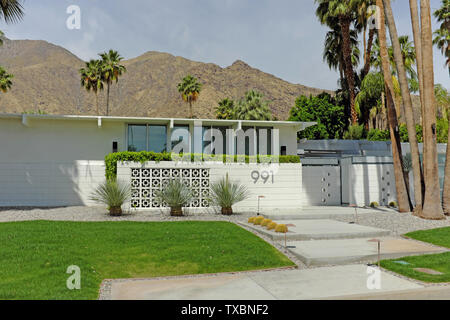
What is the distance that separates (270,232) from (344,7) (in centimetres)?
2432

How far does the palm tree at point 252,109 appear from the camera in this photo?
39.1 metres

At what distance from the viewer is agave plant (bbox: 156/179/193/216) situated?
13.4 metres

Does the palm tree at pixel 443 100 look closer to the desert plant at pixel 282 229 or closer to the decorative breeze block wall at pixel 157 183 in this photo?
the decorative breeze block wall at pixel 157 183

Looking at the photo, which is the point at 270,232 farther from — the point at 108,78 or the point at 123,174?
the point at 108,78

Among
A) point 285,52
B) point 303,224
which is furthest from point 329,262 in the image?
point 285,52

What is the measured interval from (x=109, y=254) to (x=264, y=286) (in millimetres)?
3685

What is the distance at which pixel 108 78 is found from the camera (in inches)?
1512

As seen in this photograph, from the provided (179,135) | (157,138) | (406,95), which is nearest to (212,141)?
(179,135)

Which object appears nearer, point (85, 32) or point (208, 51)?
point (85, 32)

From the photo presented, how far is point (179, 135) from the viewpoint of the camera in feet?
60.5

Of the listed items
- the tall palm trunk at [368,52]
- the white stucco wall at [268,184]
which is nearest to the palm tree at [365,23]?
the tall palm trunk at [368,52]

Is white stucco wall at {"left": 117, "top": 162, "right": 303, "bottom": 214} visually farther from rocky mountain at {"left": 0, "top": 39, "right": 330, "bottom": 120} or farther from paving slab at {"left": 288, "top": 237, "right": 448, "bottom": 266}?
rocky mountain at {"left": 0, "top": 39, "right": 330, "bottom": 120}

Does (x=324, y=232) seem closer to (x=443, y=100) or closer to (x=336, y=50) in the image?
(x=336, y=50)

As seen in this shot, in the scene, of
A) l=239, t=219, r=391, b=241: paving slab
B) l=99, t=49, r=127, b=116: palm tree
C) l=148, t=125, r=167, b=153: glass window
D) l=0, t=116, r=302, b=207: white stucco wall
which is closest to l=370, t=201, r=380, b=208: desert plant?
l=0, t=116, r=302, b=207: white stucco wall
